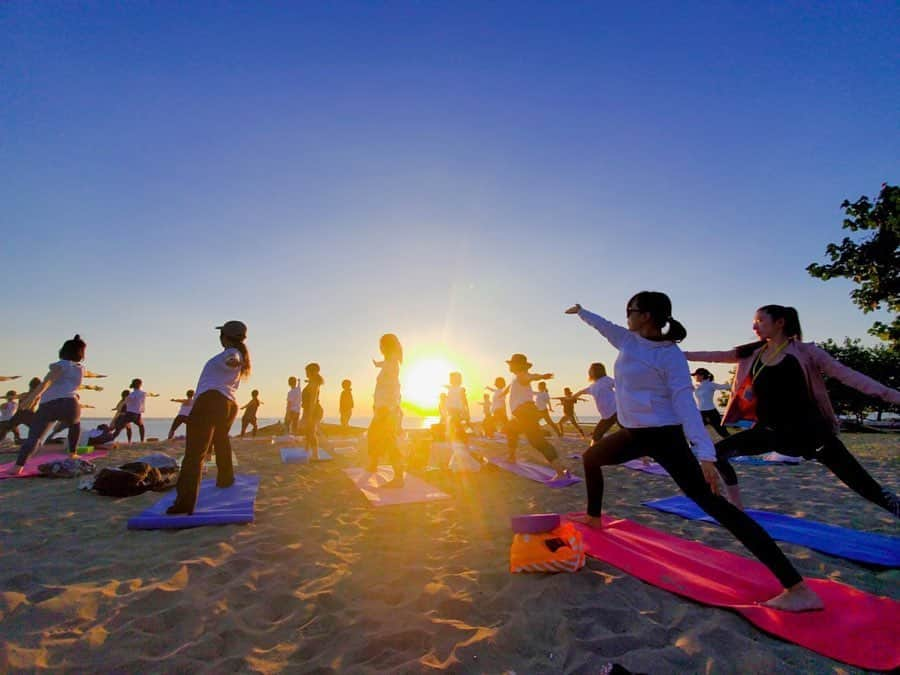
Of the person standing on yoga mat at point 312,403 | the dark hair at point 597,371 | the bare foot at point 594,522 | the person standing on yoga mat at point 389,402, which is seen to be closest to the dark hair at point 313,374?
the person standing on yoga mat at point 312,403

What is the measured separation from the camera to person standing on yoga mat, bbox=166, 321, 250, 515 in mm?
4484

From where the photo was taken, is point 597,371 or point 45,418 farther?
point 597,371

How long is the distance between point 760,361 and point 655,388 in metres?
1.65

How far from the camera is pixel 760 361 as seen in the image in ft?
13.1

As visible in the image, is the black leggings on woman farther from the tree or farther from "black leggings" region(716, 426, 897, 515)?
the tree

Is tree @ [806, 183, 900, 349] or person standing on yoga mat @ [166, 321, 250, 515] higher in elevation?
tree @ [806, 183, 900, 349]

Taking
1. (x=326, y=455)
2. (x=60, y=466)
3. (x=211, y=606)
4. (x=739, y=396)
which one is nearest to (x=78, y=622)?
(x=211, y=606)

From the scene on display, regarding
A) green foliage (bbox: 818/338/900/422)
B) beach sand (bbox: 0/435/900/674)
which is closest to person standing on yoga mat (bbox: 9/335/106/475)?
beach sand (bbox: 0/435/900/674)

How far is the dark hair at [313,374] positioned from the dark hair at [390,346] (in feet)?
14.5

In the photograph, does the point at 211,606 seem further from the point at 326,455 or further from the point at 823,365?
the point at 326,455

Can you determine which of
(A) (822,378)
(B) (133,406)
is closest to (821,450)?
(A) (822,378)

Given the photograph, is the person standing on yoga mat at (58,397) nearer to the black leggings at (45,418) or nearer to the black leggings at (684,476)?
the black leggings at (45,418)

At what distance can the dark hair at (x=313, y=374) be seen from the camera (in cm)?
1046

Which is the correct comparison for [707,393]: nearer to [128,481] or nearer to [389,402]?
[389,402]
